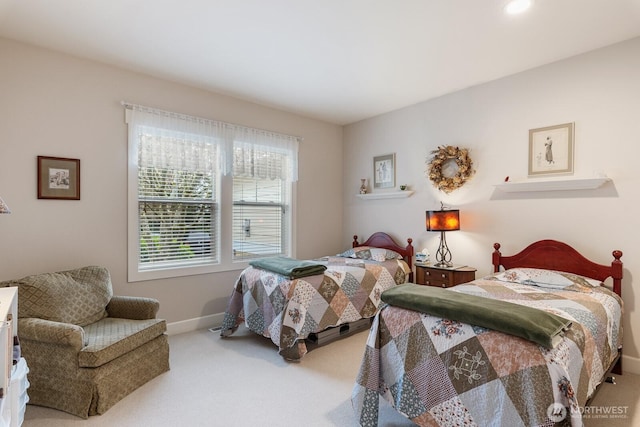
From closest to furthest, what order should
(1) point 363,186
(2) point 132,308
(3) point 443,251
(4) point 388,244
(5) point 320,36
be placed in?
(5) point 320,36 < (2) point 132,308 < (3) point 443,251 < (4) point 388,244 < (1) point 363,186

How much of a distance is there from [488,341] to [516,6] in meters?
2.21

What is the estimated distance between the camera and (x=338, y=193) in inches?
204

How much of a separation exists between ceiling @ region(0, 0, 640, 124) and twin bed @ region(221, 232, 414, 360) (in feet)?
6.63

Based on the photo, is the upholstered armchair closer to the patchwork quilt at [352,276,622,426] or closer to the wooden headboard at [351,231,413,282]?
the patchwork quilt at [352,276,622,426]

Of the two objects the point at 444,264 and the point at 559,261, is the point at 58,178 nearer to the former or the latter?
the point at 444,264

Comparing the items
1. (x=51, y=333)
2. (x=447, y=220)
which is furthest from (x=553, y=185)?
(x=51, y=333)

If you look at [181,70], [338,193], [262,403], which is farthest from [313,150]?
[262,403]

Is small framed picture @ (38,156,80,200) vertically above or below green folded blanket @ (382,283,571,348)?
above

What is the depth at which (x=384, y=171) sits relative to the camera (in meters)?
4.65

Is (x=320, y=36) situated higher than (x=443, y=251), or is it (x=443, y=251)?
(x=320, y=36)

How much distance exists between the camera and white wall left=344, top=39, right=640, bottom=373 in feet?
9.03

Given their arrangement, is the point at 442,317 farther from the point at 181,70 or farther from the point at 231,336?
the point at 181,70

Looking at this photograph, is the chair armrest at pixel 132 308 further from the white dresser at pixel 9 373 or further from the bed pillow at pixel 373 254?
the bed pillow at pixel 373 254

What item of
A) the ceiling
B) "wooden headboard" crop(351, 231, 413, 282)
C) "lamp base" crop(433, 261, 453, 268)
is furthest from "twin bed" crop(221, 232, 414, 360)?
the ceiling
